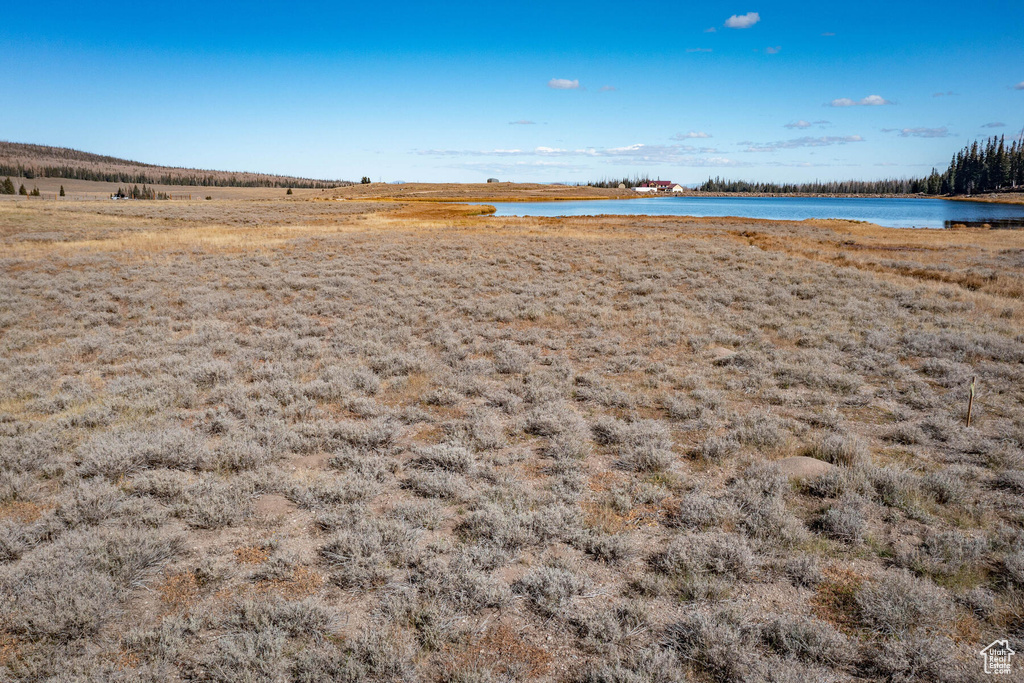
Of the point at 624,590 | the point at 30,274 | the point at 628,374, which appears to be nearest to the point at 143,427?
the point at 624,590

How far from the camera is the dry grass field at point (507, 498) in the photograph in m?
3.69

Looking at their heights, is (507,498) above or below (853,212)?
below

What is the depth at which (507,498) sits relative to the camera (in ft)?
18.3

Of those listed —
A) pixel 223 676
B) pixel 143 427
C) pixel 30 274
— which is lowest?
pixel 223 676

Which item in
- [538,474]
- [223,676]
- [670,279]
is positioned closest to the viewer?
[223,676]

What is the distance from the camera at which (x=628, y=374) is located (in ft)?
33.6

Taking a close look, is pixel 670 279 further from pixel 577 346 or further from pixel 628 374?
pixel 628 374

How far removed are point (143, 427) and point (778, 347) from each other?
13.3 m

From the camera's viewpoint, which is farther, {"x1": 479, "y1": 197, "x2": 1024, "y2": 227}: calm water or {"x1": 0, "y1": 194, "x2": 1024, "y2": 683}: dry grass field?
{"x1": 479, "y1": 197, "x2": 1024, "y2": 227}: calm water

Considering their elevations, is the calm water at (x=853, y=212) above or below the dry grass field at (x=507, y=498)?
above

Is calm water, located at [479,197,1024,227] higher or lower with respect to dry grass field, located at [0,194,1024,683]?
higher

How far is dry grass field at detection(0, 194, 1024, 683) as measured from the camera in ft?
12.1

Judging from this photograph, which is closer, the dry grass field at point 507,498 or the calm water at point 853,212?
the dry grass field at point 507,498

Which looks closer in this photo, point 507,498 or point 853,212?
point 507,498
